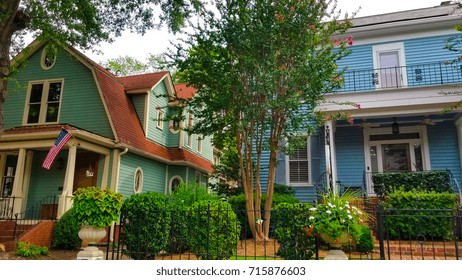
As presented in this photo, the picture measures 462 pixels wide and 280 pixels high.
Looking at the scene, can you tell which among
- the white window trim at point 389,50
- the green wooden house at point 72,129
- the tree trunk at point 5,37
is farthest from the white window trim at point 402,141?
the tree trunk at point 5,37

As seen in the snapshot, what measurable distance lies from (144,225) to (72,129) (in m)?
5.49

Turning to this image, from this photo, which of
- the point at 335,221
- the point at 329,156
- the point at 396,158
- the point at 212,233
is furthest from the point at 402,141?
the point at 212,233

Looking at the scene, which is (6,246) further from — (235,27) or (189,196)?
(235,27)

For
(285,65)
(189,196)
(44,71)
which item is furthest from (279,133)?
(44,71)

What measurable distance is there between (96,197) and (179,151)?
34.9ft

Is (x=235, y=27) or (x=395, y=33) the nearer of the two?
(x=235, y=27)

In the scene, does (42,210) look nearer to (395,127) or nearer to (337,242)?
(337,242)

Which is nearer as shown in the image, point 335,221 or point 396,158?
point 335,221

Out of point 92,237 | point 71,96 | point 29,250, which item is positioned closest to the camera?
point 92,237

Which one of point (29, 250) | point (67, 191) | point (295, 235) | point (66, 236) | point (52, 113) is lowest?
point (29, 250)

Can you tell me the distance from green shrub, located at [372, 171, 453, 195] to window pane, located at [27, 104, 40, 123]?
525 inches

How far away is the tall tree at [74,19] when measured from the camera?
32.1ft

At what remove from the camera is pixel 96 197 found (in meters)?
6.54

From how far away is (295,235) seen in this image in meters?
6.54
